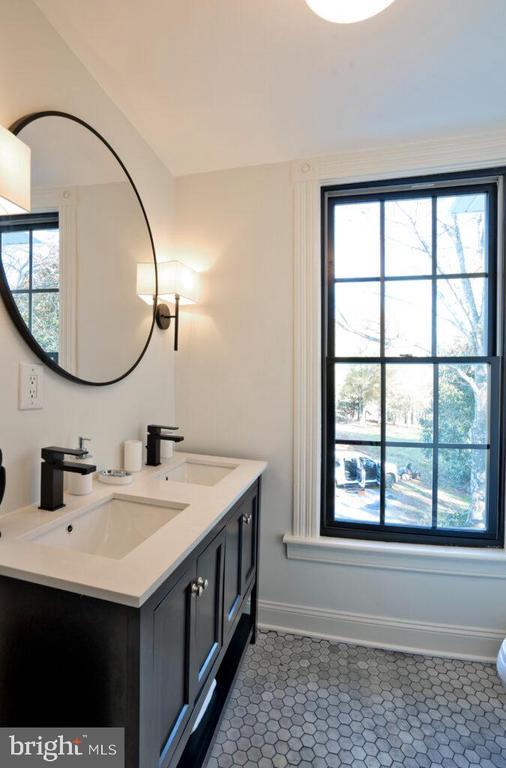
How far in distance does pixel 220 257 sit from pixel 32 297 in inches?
42.3

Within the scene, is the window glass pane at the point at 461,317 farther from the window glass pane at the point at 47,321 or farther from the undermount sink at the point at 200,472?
the window glass pane at the point at 47,321

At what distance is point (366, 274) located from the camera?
184 centimetres

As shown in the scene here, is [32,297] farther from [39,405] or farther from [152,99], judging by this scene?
[152,99]

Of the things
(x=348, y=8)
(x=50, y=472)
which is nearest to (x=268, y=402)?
(x=50, y=472)

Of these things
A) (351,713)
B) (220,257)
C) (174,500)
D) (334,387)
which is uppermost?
(220,257)

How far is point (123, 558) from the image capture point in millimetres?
808

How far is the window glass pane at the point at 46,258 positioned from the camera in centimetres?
109

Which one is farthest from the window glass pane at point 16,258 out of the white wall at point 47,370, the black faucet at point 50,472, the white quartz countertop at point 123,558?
the white quartz countertop at point 123,558

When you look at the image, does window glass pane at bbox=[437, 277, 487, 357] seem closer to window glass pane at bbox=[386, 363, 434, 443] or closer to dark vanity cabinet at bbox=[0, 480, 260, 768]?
window glass pane at bbox=[386, 363, 434, 443]

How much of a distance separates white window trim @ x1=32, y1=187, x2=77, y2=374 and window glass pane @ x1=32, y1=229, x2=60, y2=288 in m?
0.02

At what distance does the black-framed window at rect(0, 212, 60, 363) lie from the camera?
101 cm

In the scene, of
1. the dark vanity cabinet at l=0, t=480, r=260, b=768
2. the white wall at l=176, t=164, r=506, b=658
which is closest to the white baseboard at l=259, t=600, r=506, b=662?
the white wall at l=176, t=164, r=506, b=658

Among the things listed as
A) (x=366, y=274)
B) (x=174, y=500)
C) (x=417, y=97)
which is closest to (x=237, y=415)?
(x=174, y=500)

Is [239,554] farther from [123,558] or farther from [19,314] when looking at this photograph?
[19,314]
